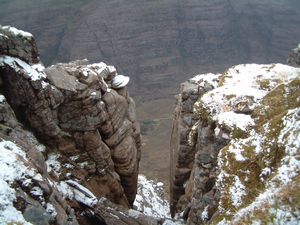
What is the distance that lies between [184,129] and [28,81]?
18.1 m

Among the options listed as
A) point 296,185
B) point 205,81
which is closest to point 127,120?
point 205,81

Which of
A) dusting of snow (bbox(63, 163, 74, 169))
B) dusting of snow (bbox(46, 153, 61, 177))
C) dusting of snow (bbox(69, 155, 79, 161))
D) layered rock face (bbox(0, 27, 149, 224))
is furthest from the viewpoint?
dusting of snow (bbox(69, 155, 79, 161))

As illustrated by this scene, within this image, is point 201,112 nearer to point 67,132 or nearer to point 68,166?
point 67,132

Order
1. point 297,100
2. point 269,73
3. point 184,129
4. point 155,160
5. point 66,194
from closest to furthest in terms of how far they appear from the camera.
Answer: point 297,100
point 66,194
point 269,73
point 184,129
point 155,160

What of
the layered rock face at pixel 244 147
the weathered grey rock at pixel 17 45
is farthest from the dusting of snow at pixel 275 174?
the weathered grey rock at pixel 17 45

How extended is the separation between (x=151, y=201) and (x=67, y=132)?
28991 millimetres

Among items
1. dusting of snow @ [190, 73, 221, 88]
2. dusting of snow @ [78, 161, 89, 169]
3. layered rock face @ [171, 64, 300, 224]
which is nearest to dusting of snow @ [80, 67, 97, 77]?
dusting of snow @ [78, 161, 89, 169]

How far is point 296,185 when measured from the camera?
16.6m

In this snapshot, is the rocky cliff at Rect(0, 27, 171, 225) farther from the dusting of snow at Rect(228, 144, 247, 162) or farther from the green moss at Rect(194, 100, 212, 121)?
the dusting of snow at Rect(228, 144, 247, 162)

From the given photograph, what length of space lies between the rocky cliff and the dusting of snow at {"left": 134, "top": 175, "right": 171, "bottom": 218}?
36.6 ft

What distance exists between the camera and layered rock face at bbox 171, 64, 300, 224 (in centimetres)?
1895

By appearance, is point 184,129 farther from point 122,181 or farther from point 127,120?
point 122,181

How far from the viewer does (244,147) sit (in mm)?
26734

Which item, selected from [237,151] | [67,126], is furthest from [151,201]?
[237,151]
